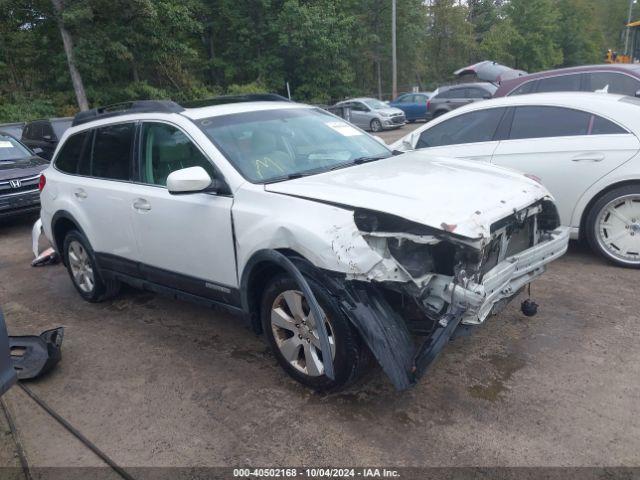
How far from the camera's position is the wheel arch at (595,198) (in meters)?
4.93

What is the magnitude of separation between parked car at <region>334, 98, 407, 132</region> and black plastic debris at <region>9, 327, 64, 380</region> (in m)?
18.7

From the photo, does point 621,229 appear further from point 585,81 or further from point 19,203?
point 19,203

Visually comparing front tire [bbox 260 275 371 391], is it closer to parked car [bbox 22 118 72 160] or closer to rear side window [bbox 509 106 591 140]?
rear side window [bbox 509 106 591 140]

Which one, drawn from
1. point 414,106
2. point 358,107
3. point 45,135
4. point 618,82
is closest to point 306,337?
point 618,82

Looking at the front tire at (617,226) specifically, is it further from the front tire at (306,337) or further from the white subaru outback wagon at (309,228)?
the front tire at (306,337)

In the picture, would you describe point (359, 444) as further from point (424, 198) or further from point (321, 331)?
point (424, 198)

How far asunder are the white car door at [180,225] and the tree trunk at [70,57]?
71.1ft

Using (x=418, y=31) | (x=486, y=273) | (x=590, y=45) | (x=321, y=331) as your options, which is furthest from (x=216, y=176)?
(x=590, y=45)

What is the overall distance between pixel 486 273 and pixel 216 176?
1881 mm

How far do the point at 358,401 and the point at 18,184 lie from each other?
7597mm

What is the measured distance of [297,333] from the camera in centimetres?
337

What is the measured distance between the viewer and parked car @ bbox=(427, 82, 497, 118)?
717 inches

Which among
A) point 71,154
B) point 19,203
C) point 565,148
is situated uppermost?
point 71,154

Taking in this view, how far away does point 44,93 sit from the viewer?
26469mm
